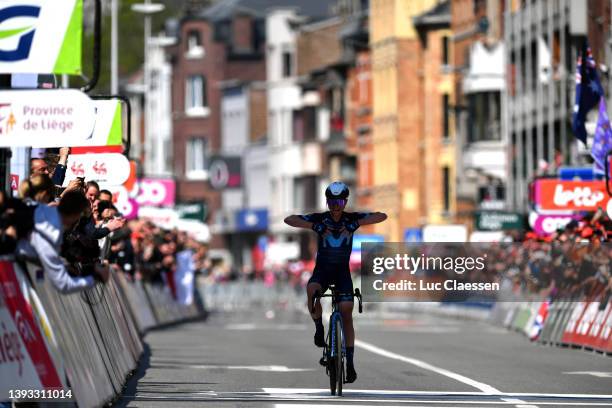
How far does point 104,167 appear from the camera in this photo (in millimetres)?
26562

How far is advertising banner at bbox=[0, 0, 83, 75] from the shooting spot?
17734 mm

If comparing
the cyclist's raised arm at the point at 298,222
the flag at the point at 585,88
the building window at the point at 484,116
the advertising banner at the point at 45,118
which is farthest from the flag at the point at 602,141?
the building window at the point at 484,116

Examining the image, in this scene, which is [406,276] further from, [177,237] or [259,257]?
[259,257]

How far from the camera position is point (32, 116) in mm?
17109

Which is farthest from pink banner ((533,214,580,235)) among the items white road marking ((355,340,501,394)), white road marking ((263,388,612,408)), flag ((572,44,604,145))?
white road marking ((263,388,612,408))

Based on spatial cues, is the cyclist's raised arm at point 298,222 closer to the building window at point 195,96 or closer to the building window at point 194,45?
the building window at point 194,45

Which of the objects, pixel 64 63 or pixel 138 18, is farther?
pixel 138 18

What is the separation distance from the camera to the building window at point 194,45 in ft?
433

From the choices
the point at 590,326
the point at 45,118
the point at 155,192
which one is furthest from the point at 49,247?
the point at 155,192

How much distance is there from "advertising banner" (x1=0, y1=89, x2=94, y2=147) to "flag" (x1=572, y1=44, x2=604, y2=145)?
20.3 metres

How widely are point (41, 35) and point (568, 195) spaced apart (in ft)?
82.1

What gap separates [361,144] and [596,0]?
46.8 meters

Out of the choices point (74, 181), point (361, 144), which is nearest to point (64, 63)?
point (74, 181)

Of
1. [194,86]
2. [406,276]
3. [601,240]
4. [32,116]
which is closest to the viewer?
[32,116]
